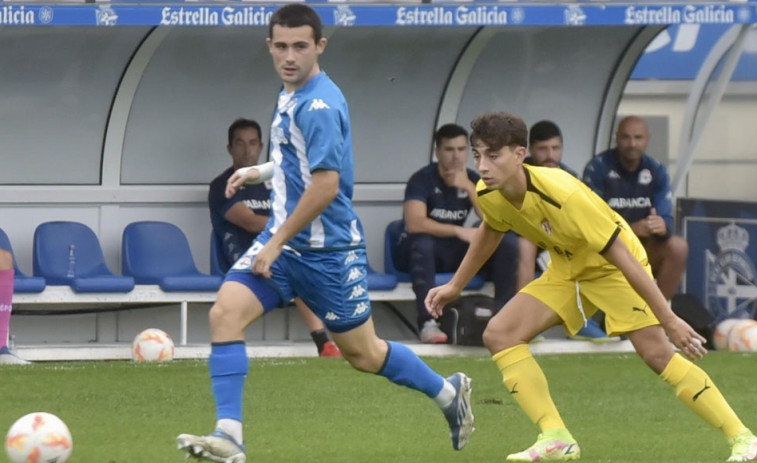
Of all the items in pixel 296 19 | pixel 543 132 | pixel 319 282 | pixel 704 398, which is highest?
pixel 296 19

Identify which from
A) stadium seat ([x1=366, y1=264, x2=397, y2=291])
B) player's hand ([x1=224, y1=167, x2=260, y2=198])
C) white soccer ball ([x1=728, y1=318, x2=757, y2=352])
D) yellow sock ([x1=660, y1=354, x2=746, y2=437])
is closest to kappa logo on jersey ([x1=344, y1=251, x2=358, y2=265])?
player's hand ([x1=224, y1=167, x2=260, y2=198])

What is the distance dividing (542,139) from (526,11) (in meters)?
1.09

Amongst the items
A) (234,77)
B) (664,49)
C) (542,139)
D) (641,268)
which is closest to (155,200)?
(234,77)

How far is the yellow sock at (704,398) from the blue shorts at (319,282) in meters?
1.31

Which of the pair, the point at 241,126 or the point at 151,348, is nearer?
the point at 151,348

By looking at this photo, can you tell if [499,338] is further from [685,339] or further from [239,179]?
[239,179]

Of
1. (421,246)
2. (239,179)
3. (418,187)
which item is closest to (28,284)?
(421,246)

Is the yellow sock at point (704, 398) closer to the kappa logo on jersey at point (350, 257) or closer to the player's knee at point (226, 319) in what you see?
the kappa logo on jersey at point (350, 257)

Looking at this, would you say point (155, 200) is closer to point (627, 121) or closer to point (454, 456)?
point (627, 121)

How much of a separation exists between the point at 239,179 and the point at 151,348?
4.89 m

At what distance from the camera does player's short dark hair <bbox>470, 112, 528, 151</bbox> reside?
21.4ft

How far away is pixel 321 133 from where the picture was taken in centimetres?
629

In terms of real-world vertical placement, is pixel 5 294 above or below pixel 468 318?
above

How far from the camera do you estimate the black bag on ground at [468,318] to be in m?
11.6
